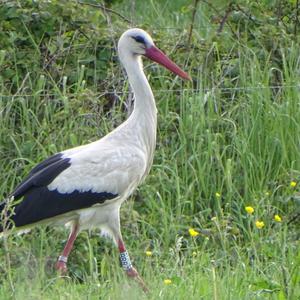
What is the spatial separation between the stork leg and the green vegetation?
2.7 inches

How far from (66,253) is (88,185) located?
0.39 m

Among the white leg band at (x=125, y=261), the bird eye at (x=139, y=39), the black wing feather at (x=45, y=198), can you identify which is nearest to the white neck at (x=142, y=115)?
the bird eye at (x=139, y=39)

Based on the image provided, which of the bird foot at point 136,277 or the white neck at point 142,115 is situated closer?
the bird foot at point 136,277

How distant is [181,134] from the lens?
7.86m

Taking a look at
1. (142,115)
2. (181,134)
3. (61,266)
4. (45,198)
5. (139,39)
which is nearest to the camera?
(61,266)

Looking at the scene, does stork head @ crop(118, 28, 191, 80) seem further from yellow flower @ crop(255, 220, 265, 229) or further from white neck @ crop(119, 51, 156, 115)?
yellow flower @ crop(255, 220, 265, 229)

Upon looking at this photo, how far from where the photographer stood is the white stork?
6.64 metres

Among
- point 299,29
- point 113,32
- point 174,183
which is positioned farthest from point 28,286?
point 299,29

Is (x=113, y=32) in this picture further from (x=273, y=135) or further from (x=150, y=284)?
(x=150, y=284)

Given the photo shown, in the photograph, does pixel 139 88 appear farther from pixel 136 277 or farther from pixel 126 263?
pixel 136 277

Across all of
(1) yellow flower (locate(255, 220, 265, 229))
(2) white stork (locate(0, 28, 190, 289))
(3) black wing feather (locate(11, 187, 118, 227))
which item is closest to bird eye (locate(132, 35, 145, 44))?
(2) white stork (locate(0, 28, 190, 289))

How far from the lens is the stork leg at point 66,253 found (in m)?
6.51

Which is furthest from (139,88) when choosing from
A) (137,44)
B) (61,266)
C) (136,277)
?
(136,277)

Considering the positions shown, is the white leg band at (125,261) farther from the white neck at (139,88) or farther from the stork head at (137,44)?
the stork head at (137,44)
